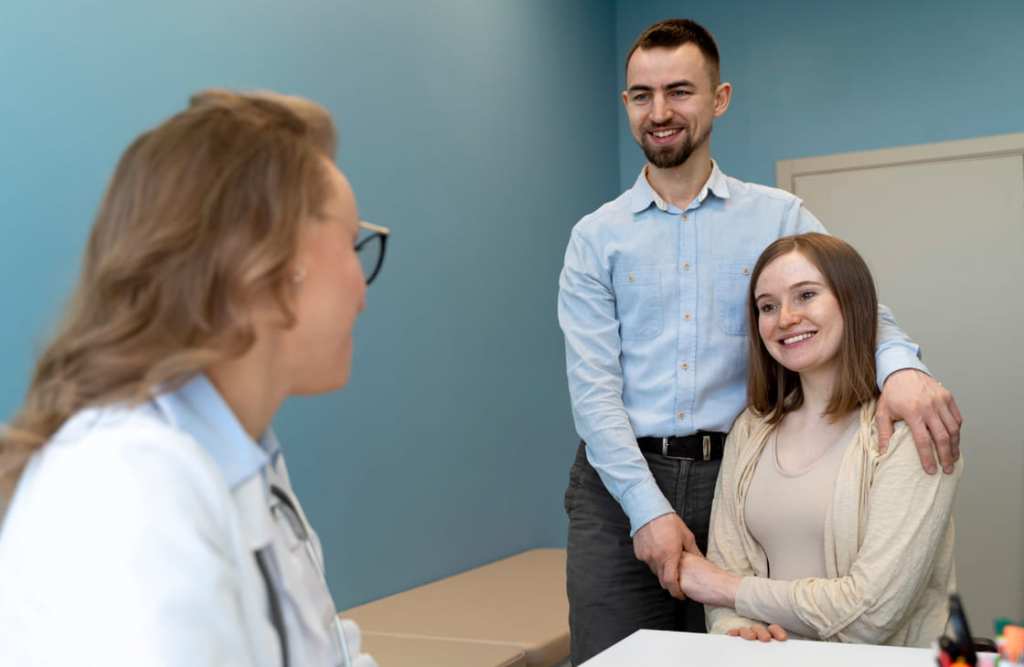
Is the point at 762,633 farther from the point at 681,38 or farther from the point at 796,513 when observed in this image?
the point at 681,38

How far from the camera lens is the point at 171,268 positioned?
935 mm

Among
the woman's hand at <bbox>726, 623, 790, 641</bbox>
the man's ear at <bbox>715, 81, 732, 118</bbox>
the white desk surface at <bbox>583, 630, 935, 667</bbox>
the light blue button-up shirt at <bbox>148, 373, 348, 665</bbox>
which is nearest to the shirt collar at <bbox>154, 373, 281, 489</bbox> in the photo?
the light blue button-up shirt at <bbox>148, 373, 348, 665</bbox>

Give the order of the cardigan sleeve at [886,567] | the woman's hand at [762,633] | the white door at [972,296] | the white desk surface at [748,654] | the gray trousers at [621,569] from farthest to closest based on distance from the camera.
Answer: the white door at [972,296], the gray trousers at [621,569], the cardigan sleeve at [886,567], the woman's hand at [762,633], the white desk surface at [748,654]

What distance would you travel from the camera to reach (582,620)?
246cm

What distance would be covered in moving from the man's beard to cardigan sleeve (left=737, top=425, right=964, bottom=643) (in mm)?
863

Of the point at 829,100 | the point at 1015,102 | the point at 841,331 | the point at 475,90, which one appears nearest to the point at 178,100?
the point at 475,90

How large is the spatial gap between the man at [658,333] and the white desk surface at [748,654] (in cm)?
59

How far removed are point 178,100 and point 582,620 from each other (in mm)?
1689

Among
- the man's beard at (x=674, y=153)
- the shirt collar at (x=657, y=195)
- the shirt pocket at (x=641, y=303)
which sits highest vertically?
the man's beard at (x=674, y=153)

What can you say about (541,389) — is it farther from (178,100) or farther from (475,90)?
(178,100)

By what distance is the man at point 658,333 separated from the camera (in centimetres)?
242

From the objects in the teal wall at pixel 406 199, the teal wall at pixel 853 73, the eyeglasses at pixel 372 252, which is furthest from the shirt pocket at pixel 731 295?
the teal wall at pixel 853 73

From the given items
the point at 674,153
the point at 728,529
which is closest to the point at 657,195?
the point at 674,153

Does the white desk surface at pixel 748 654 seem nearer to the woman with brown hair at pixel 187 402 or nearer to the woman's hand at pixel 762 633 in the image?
the woman's hand at pixel 762 633
